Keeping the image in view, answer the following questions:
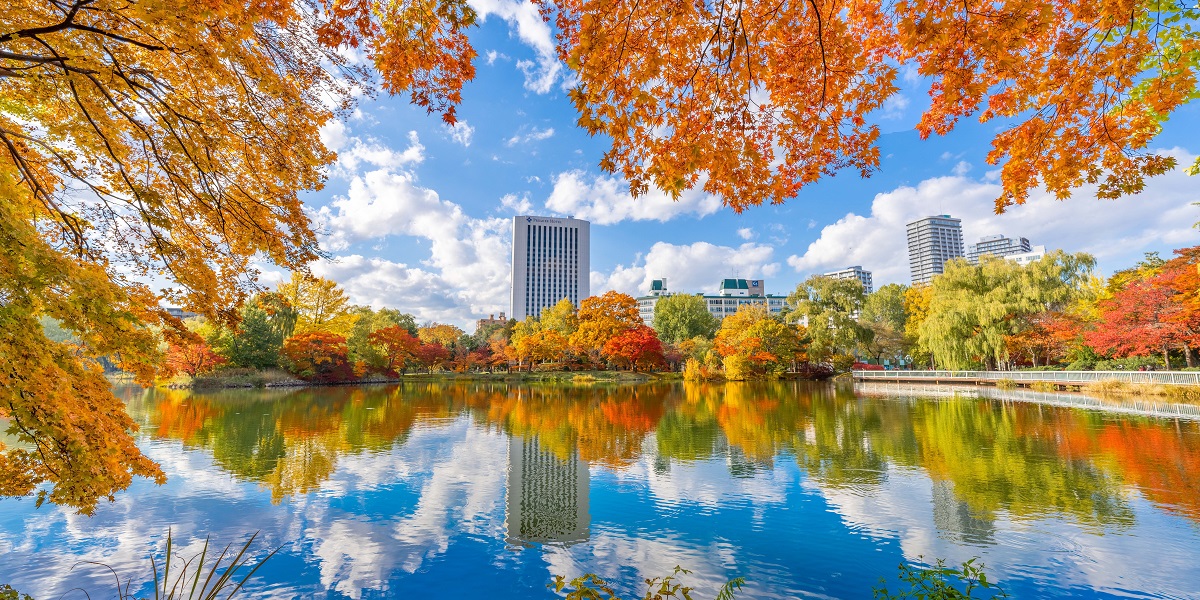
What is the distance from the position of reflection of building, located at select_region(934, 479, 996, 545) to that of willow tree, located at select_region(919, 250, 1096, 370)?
833 inches

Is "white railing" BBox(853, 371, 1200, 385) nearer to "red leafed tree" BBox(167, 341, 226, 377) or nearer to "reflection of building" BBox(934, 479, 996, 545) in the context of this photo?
"reflection of building" BBox(934, 479, 996, 545)

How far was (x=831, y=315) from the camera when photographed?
102 feet

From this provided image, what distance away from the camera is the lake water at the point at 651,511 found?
4.10 m

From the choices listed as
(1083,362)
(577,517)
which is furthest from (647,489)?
(1083,362)

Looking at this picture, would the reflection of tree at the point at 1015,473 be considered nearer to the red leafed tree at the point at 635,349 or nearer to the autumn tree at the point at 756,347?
the autumn tree at the point at 756,347

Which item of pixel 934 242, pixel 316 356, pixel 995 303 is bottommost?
pixel 316 356

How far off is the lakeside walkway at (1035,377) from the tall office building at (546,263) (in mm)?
61826

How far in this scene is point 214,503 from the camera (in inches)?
234

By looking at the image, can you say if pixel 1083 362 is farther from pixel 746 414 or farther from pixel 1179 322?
pixel 746 414

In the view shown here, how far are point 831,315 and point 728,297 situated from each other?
7042 centimetres

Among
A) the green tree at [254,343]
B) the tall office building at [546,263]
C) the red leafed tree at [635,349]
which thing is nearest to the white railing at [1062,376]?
the red leafed tree at [635,349]

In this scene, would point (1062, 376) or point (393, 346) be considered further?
point (393, 346)

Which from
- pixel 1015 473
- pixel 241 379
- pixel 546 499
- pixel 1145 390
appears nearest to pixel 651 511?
pixel 546 499

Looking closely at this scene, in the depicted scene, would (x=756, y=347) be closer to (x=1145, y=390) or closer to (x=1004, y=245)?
(x=1145, y=390)
